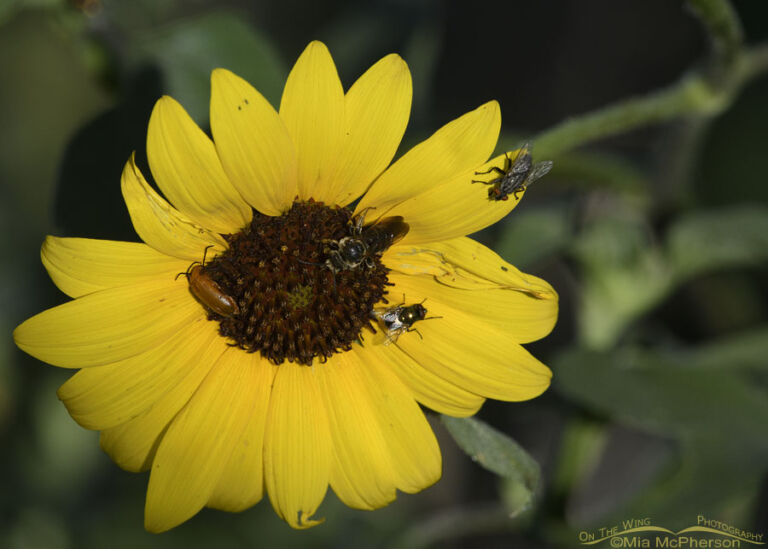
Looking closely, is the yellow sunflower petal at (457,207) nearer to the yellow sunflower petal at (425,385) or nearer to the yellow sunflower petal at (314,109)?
the yellow sunflower petal at (314,109)

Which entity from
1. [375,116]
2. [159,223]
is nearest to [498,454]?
[375,116]

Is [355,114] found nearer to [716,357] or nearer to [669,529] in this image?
[669,529]

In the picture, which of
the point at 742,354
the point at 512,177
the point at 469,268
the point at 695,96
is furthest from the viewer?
the point at 742,354

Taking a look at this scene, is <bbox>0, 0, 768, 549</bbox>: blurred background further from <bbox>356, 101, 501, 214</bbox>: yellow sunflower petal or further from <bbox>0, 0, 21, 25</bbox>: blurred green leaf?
<bbox>356, 101, 501, 214</bbox>: yellow sunflower petal

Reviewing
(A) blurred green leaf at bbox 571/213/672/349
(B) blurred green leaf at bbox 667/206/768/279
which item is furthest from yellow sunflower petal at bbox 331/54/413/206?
(B) blurred green leaf at bbox 667/206/768/279

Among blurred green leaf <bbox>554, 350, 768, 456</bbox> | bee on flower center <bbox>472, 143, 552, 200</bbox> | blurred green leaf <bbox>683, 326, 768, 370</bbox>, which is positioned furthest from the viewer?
blurred green leaf <bbox>683, 326, 768, 370</bbox>

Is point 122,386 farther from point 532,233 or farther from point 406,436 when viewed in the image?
point 532,233

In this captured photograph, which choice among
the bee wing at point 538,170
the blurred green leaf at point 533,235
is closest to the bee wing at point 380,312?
the bee wing at point 538,170
